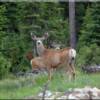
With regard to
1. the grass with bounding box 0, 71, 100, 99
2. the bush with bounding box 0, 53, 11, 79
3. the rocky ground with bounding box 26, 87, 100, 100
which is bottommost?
the bush with bounding box 0, 53, 11, 79

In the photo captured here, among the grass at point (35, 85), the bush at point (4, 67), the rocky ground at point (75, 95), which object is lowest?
the bush at point (4, 67)

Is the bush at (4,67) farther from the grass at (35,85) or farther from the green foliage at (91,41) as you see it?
the grass at (35,85)

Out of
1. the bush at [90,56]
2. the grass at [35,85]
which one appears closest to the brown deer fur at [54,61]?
the grass at [35,85]

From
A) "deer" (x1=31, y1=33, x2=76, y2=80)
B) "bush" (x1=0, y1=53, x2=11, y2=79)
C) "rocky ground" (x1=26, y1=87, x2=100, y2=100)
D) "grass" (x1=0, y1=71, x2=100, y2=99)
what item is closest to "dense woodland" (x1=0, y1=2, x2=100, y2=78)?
"bush" (x1=0, y1=53, x2=11, y2=79)

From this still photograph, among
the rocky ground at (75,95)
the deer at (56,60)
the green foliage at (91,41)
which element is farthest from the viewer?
the green foliage at (91,41)

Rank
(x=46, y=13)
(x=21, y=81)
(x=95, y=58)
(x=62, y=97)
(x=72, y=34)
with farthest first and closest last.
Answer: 1. (x=72, y=34)
2. (x=46, y=13)
3. (x=95, y=58)
4. (x=21, y=81)
5. (x=62, y=97)

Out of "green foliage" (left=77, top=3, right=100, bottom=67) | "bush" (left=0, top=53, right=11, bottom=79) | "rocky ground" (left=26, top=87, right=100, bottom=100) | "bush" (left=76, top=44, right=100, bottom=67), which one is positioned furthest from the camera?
"green foliage" (left=77, top=3, right=100, bottom=67)

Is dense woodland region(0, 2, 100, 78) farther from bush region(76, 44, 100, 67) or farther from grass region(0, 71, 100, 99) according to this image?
grass region(0, 71, 100, 99)

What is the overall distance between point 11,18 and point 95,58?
7251 mm

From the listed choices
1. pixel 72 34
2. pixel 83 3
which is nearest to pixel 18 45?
pixel 72 34

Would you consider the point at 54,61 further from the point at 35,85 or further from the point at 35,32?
the point at 35,32

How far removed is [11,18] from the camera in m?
32.2

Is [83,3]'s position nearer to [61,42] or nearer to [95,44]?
[61,42]

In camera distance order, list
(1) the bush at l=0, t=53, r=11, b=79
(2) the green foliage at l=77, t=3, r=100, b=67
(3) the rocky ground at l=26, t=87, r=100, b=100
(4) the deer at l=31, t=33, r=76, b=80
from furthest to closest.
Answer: (2) the green foliage at l=77, t=3, r=100, b=67 < (1) the bush at l=0, t=53, r=11, b=79 < (4) the deer at l=31, t=33, r=76, b=80 < (3) the rocky ground at l=26, t=87, r=100, b=100
